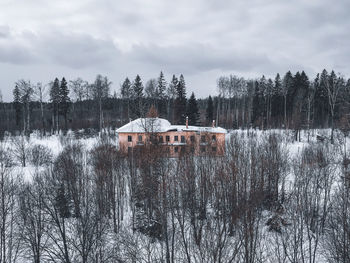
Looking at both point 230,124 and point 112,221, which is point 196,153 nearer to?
point 112,221

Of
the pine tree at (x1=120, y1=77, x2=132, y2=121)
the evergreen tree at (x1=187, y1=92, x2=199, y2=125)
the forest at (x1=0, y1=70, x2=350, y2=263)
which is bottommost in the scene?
the forest at (x1=0, y1=70, x2=350, y2=263)

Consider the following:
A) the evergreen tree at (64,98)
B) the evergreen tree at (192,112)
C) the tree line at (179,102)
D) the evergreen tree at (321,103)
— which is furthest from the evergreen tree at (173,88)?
the evergreen tree at (321,103)

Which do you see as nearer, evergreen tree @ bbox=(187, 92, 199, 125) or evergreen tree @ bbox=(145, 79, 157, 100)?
evergreen tree @ bbox=(187, 92, 199, 125)

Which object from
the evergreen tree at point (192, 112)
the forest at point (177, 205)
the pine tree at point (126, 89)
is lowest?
the forest at point (177, 205)

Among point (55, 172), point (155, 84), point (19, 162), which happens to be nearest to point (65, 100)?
point (155, 84)

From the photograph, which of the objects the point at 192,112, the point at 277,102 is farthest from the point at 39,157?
the point at 277,102

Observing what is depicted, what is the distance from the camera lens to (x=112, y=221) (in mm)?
22500

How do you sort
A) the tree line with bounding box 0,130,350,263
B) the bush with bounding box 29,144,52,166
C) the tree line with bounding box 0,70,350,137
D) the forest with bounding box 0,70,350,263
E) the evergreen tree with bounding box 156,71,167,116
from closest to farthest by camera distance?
the forest with bounding box 0,70,350,263 → the tree line with bounding box 0,130,350,263 → the bush with bounding box 29,144,52,166 → the tree line with bounding box 0,70,350,137 → the evergreen tree with bounding box 156,71,167,116

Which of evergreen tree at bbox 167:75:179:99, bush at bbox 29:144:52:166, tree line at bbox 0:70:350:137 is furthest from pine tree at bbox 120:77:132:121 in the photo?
bush at bbox 29:144:52:166

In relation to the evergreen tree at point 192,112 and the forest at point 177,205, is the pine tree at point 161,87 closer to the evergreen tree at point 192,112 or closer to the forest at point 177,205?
the evergreen tree at point 192,112

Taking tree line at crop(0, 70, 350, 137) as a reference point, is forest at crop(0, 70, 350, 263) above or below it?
below

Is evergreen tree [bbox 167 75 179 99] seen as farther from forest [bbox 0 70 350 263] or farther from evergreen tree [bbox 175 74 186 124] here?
forest [bbox 0 70 350 263]

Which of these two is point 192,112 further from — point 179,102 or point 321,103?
point 321,103

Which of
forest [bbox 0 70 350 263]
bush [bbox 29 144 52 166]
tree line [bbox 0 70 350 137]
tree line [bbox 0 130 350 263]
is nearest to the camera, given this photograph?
forest [bbox 0 70 350 263]
